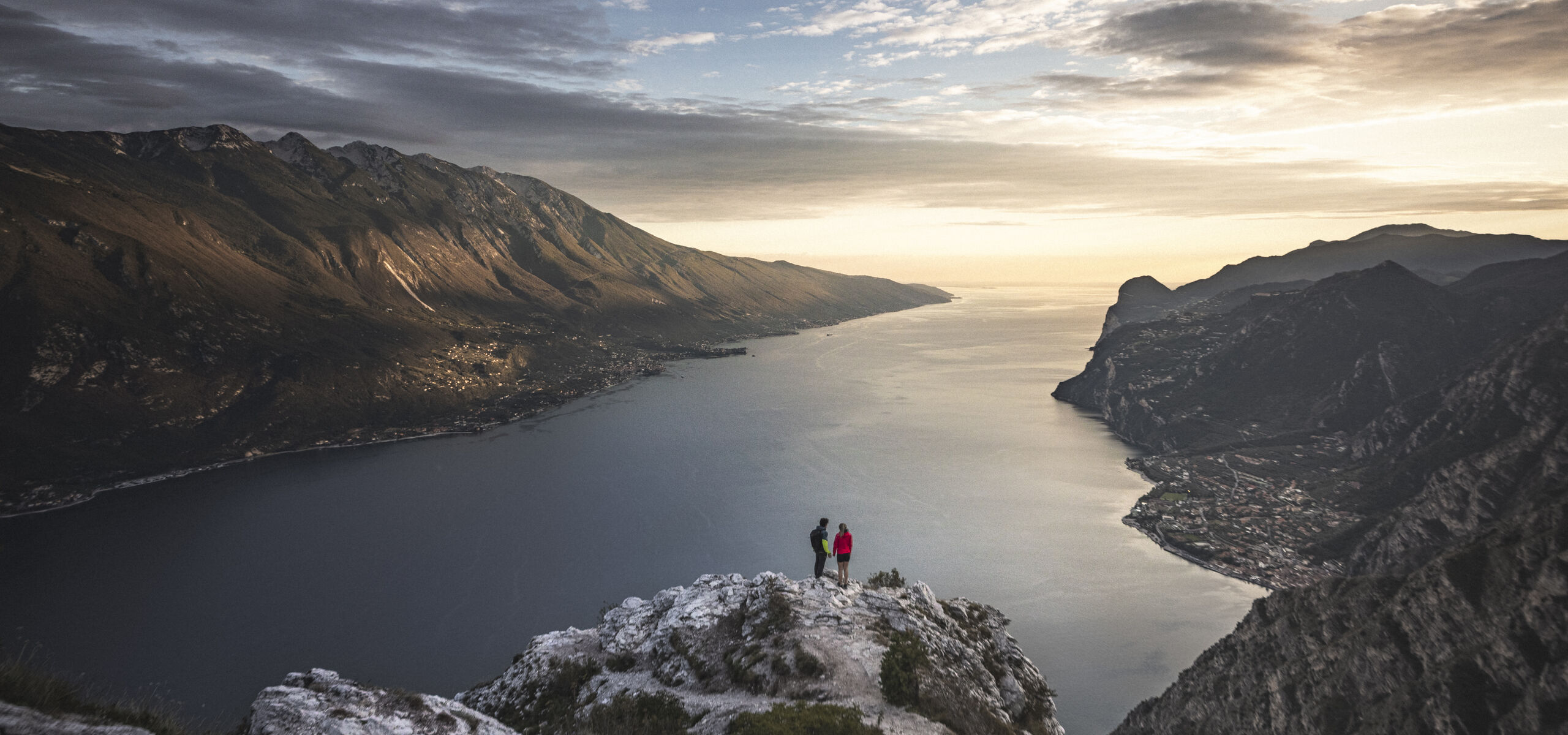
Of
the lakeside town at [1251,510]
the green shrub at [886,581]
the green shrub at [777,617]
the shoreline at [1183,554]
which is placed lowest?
the shoreline at [1183,554]

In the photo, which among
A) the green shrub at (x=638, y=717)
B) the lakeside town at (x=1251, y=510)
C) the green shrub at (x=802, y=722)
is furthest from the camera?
the lakeside town at (x=1251, y=510)

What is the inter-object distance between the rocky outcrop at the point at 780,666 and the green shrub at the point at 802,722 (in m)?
0.74

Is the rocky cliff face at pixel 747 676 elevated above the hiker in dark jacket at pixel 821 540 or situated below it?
below

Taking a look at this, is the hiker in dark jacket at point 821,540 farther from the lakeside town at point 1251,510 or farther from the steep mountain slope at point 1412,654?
the lakeside town at point 1251,510

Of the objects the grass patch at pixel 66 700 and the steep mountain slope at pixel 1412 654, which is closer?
the grass patch at pixel 66 700

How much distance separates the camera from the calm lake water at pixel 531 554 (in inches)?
3204

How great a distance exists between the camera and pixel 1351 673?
4219 cm

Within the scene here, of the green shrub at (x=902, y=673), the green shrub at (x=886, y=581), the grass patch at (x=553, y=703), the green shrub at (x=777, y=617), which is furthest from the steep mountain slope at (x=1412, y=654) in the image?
the grass patch at (x=553, y=703)

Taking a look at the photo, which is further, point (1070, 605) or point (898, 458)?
point (898, 458)

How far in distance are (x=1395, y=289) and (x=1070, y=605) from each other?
494ft

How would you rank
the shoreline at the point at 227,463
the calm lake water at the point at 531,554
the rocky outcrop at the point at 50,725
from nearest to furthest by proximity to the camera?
the rocky outcrop at the point at 50,725 → the calm lake water at the point at 531,554 → the shoreline at the point at 227,463

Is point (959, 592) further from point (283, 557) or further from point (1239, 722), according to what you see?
point (283, 557)

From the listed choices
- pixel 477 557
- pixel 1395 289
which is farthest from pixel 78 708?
pixel 1395 289

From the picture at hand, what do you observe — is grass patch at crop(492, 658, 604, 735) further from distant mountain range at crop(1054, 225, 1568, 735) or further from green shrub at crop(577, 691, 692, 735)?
distant mountain range at crop(1054, 225, 1568, 735)
